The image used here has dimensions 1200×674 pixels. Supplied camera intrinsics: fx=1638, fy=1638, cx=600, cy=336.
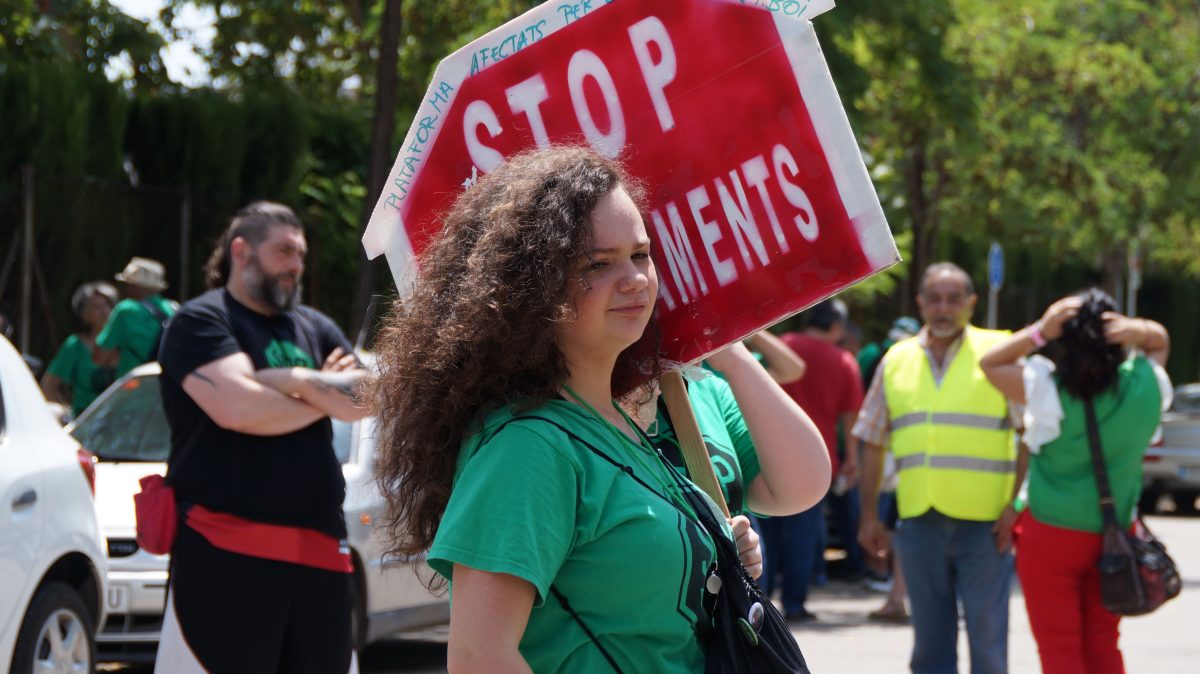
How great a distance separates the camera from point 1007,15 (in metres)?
22.0

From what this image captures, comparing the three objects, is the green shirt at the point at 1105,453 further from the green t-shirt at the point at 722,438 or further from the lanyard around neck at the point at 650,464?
the lanyard around neck at the point at 650,464

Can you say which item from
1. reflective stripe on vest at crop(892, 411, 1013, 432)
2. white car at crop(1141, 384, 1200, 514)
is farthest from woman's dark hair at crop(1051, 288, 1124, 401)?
white car at crop(1141, 384, 1200, 514)

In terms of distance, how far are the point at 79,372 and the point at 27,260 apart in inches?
74.8

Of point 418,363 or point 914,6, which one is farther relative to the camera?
point 914,6

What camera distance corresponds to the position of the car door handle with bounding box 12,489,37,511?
18.9 ft

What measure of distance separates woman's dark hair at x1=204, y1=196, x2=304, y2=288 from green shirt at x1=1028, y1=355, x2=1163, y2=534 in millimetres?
3041

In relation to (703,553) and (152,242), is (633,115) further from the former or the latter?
(152,242)

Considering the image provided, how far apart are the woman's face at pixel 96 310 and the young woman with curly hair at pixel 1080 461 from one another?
280 inches

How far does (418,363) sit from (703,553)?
53cm

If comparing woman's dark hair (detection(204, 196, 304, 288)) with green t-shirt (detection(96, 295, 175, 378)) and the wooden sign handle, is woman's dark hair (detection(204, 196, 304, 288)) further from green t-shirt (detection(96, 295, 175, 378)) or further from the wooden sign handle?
green t-shirt (detection(96, 295, 175, 378))

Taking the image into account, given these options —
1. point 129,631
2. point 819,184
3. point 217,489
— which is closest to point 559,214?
point 819,184

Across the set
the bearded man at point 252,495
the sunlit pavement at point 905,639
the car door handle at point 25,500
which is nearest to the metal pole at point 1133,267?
the sunlit pavement at point 905,639

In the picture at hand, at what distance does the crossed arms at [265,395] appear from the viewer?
183 inches

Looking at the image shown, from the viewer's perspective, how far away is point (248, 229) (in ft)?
16.6
